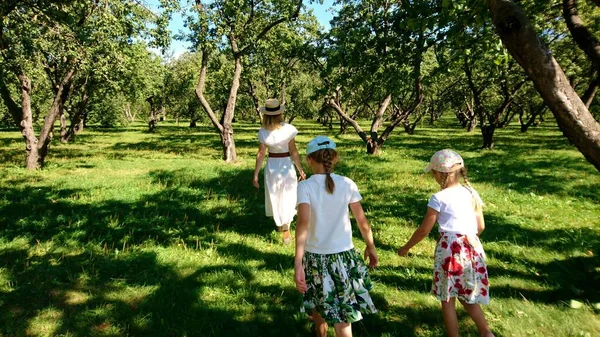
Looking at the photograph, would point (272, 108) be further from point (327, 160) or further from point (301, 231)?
point (301, 231)

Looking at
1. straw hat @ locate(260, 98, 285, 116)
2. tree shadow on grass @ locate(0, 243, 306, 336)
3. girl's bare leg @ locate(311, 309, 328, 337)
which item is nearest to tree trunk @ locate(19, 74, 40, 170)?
tree shadow on grass @ locate(0, 243, 306, 336)

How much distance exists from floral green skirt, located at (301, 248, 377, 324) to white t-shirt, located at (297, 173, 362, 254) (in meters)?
0.09

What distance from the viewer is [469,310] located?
335cm

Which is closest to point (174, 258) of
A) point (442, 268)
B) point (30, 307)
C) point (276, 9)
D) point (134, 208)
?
point (30, 307)

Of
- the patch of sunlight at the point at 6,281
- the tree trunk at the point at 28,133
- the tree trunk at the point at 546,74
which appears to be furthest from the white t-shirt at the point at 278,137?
the tree trunk at the point at 28,133

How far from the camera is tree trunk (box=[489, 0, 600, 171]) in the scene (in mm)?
3121

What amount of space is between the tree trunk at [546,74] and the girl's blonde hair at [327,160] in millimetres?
1951

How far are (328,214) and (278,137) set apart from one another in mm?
3153

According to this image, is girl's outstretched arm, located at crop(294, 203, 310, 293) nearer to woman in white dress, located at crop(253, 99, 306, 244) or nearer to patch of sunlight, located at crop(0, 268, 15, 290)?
woman in white dress, located at crop(253, 99, 306, 244)

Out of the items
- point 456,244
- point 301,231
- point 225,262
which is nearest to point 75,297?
point 225,262

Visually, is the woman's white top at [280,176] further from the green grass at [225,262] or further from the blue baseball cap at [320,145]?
the blue baseball cap at [320,145]

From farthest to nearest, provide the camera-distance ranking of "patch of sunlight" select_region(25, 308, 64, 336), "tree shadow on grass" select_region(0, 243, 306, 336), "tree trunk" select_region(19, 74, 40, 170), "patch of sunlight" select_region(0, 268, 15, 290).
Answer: "tree trunk" select_region(19, 74, 40, 170) → "patch of sunlight" select_region(0, 268, 15, 290) → "tree shadow on grass" select_region(0, 243, 306, 336) → "patch of sunlight" select_region(25, 308, 64, 336)

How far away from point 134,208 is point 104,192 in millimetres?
2001

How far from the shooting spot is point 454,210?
331 centimetres
